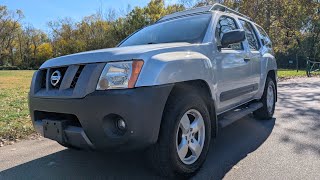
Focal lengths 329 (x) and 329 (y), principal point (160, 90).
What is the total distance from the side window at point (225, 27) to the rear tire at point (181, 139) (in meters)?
1.18

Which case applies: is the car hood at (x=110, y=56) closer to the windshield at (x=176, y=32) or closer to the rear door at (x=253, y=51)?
the windshield at (x=176, y=32)

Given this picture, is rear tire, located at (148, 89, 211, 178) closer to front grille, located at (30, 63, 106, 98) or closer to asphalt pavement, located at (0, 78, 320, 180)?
asphalt pavement, located at (0, 78, 320, 180)

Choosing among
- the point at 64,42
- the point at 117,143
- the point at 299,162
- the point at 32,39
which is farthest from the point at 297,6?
the point at 32,39

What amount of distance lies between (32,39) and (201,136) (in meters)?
72.9

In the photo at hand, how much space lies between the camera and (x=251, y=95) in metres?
5.41

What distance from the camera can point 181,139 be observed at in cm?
350

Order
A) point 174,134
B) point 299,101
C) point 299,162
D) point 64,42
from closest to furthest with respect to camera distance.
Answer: point 174,134
point 299,162
point 299,101
point 64,42

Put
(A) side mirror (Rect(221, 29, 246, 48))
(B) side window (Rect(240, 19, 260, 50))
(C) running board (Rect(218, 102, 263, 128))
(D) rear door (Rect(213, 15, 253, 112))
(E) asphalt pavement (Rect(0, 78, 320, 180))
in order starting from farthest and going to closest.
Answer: (B) side window (Rect(240, 19, 260, 50)), (C) running board (Rect(218, 102, 263, 128)), (D) rear door (Rect(213, 15, 253, 112)), (A) side mirror (Rect(221, 29, 246, 48)), (E) asphalt pavement (Rect(0, 78, 320, 180))

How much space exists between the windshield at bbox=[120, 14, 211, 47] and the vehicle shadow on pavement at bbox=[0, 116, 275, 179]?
151cm

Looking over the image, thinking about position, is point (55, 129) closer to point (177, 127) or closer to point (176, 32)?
point (177, 127)

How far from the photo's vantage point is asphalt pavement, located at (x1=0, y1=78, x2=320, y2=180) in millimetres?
3621

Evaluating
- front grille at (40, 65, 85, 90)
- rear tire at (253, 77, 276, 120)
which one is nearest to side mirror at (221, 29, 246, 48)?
front grille at (40, 65, 85, 90)

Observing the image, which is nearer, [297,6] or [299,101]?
[299,101]

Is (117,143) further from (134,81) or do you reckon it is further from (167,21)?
(167,21)
